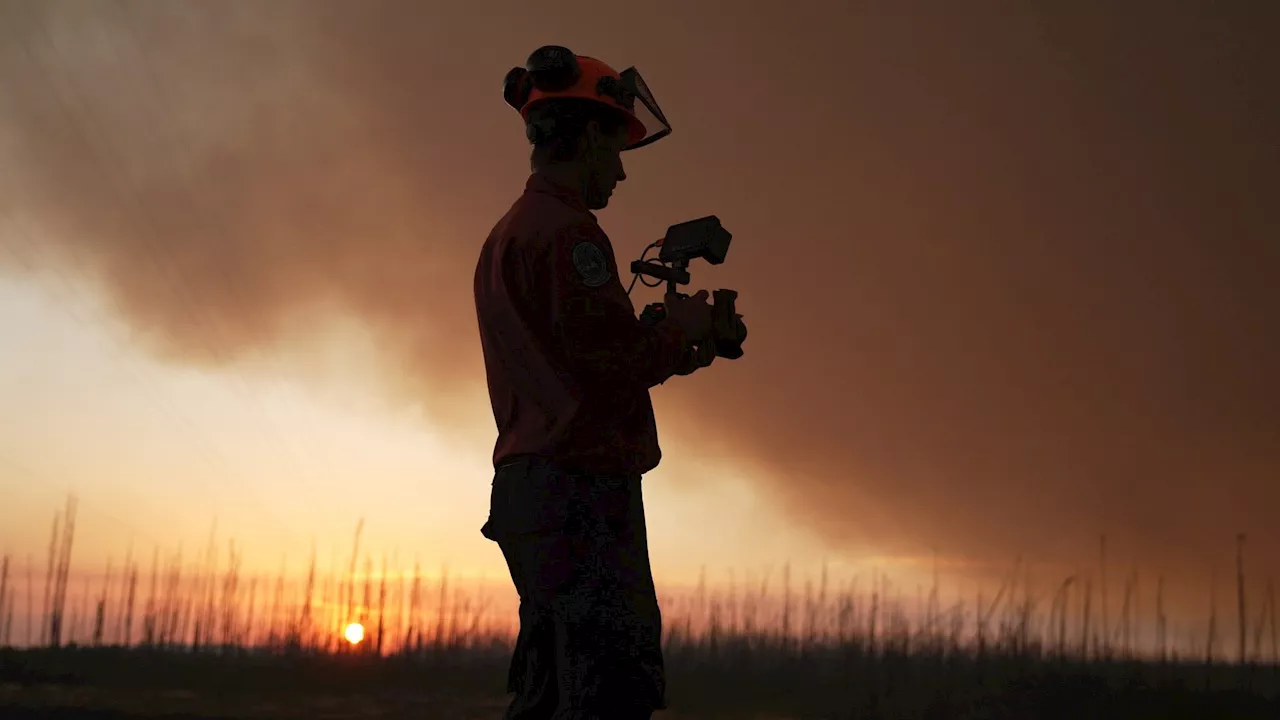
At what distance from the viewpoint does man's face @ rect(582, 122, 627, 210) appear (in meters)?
4.50

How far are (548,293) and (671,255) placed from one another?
73 cm

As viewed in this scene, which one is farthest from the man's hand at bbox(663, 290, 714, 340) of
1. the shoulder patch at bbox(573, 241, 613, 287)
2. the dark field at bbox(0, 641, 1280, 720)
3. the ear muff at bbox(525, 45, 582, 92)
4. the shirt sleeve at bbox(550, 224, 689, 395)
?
the dark field at bbox(0, 641, 1280, 720)

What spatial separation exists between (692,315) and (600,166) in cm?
58

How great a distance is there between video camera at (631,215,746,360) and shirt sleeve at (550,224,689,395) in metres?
0.46

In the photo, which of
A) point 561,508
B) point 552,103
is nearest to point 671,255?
point 552,103

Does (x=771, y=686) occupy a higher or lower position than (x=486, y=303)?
lower

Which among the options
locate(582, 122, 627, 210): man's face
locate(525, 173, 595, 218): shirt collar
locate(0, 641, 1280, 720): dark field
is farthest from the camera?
locate(0, 641, 1280, 720): dark field

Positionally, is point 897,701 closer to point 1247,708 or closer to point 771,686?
point 771,686

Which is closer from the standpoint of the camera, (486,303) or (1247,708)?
(486,303)

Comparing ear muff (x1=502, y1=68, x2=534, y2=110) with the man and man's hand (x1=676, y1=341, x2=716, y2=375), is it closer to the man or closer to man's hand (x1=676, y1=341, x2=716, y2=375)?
the man

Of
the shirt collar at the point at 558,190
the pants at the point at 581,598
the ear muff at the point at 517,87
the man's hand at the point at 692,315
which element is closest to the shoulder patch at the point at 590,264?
the shirt collar at the point at 558,190

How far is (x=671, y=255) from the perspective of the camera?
4.78 meters

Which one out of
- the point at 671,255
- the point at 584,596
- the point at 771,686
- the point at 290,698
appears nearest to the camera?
the point at 584,596

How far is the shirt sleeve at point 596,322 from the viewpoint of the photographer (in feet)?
13.3
